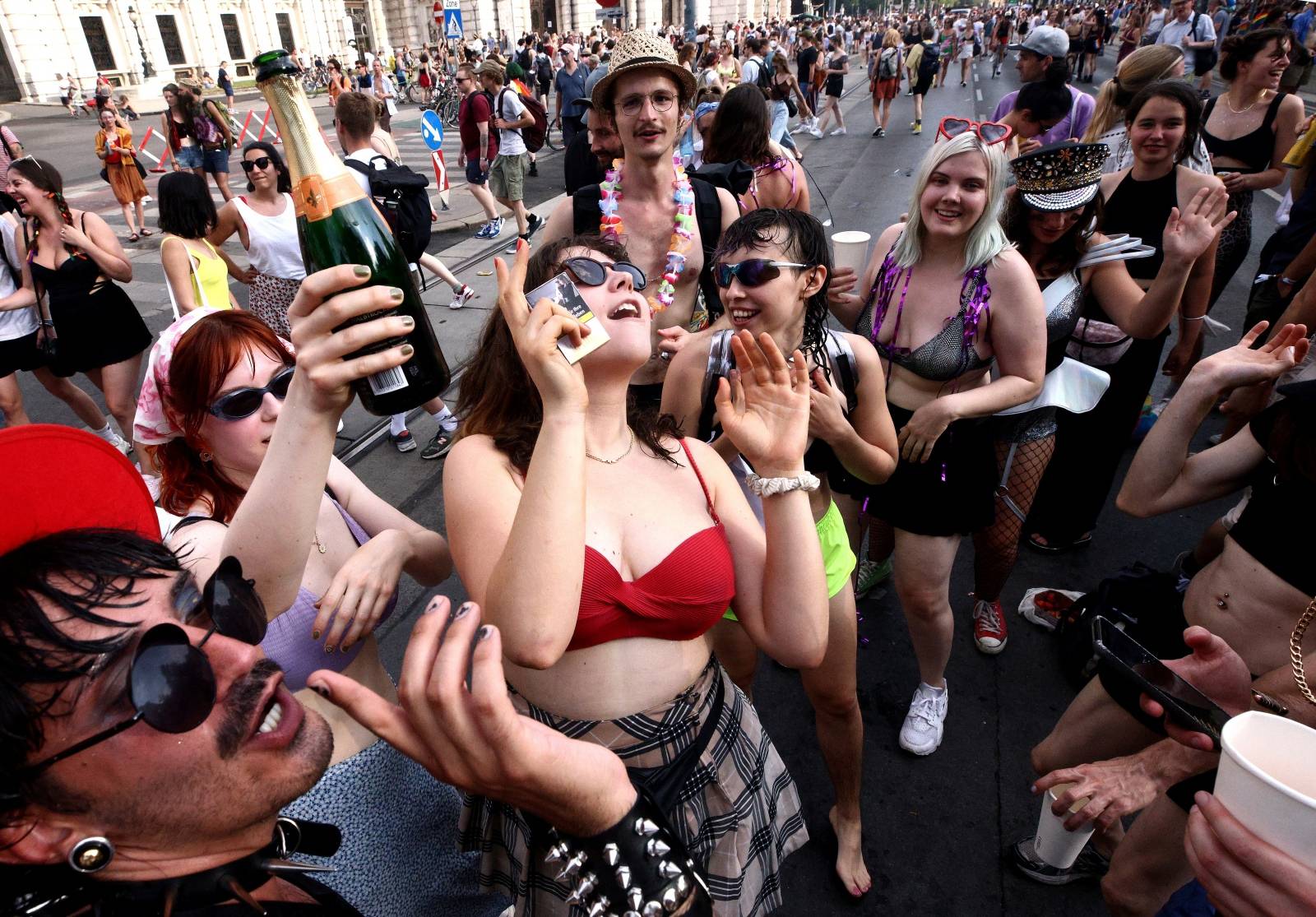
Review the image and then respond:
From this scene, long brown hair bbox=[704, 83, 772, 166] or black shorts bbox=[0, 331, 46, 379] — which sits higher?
long brown hair bbox=[704, 83, 772, 166]

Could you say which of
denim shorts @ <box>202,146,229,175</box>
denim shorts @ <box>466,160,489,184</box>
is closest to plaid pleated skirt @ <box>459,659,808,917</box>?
denim shorts @ <box>466,160,489,184</box>

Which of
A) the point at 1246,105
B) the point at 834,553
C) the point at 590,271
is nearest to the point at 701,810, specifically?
the point at 834,553

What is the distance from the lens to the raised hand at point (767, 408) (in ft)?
5.37

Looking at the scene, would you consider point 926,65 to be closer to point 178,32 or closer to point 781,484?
point 781,484

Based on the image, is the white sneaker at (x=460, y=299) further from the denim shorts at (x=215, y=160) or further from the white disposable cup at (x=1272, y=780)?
the white disposable cup at (x=1272, y=780)

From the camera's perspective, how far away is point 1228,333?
19.6 ft

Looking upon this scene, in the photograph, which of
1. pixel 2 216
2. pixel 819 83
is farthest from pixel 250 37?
pixel 2 216

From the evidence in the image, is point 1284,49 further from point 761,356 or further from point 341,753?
point 341,753

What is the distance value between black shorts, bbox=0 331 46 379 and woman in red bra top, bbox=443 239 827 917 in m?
4.18

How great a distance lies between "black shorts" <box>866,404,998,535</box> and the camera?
268 centimetres

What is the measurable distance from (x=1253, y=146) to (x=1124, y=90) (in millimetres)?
1240

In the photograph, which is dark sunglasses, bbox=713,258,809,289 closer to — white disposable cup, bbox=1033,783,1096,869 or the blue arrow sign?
white disposable cup, bbox=1033,783,1096,869

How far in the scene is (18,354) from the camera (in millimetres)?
4348

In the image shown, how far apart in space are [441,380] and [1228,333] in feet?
22.8
